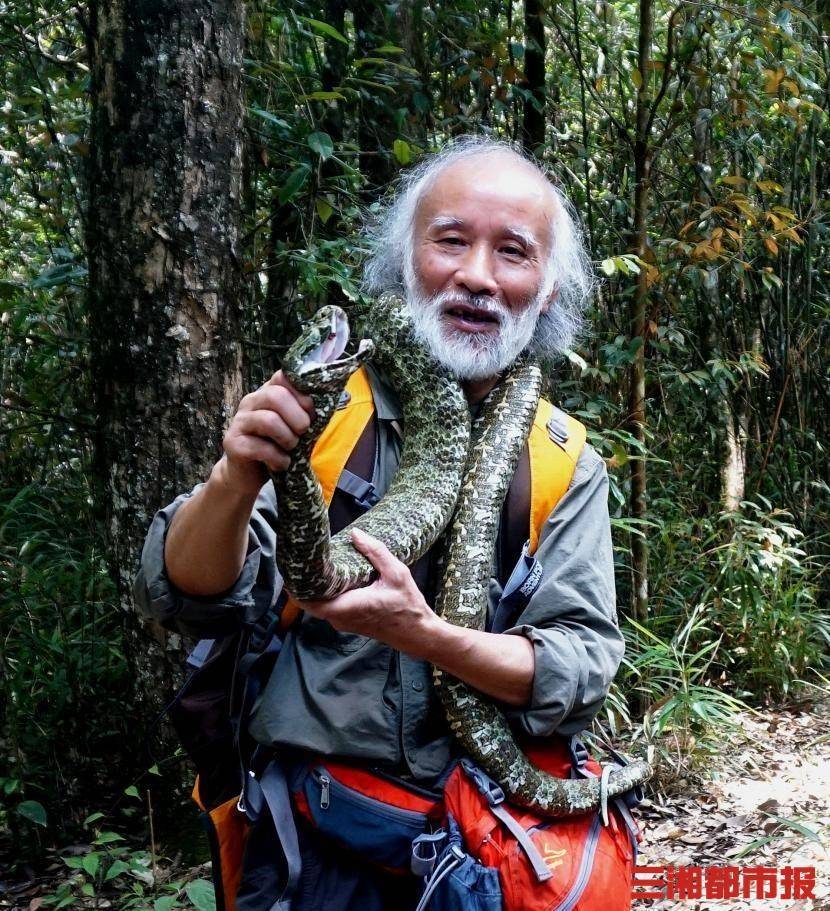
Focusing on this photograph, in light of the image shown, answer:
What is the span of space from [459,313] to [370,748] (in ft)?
3.48

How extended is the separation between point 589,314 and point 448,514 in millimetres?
3825

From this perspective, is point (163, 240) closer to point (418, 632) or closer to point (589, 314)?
point (418, 632)

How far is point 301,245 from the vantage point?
465 cm

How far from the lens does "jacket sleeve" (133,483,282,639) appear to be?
178 cm

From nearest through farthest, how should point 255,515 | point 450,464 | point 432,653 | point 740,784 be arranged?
point 432,653, point 255,515, point 450,464, point 740,784

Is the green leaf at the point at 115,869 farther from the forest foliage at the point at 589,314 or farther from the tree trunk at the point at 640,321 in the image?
the tree trunk at the point at 640,321

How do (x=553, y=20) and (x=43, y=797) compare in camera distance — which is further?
(x=553, y=20)

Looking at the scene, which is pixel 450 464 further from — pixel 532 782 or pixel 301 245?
pixel 301 245

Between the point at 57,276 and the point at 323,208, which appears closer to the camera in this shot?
the point at 57,276

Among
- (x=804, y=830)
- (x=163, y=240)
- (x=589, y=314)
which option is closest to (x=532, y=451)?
(x=163, y=240)

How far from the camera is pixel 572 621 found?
78.7 inches

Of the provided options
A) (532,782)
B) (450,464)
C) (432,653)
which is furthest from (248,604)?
(532,782)

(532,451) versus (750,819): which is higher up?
(532,451)

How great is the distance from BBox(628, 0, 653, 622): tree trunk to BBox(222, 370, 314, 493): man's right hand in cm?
357
